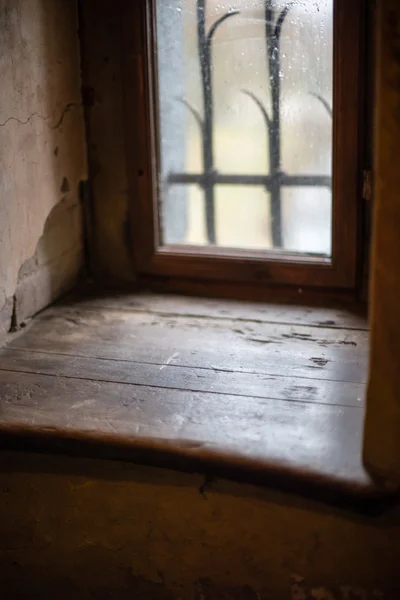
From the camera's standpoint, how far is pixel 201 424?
144 cm

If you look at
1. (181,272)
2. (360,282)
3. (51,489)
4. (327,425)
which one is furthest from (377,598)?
(181,272)

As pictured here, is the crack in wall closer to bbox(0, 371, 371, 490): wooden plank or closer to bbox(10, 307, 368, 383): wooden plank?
bbox(10, 307, 368, 383): wooden plank

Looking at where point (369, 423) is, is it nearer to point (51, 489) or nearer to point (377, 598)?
point (377, 598)

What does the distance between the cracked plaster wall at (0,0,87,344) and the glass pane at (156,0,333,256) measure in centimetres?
23

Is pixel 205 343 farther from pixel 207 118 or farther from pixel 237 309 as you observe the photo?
pixel 207 118

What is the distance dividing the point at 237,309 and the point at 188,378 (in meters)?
0.40

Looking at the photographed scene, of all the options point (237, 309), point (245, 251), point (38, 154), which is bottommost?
point (237, 309)

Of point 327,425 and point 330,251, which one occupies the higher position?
point 330,251

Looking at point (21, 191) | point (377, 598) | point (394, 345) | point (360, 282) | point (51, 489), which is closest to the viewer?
point (394, 345)

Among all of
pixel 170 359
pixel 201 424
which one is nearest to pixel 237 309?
pixel 170 359

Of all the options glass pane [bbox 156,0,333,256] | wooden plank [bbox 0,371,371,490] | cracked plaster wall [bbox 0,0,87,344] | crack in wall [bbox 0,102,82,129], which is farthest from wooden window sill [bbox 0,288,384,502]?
crack in wall [bbox 0,102,82,129]

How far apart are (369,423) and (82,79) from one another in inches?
48.1

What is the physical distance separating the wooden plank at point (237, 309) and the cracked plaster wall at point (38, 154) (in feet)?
0.56

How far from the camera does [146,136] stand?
A: 198cm
